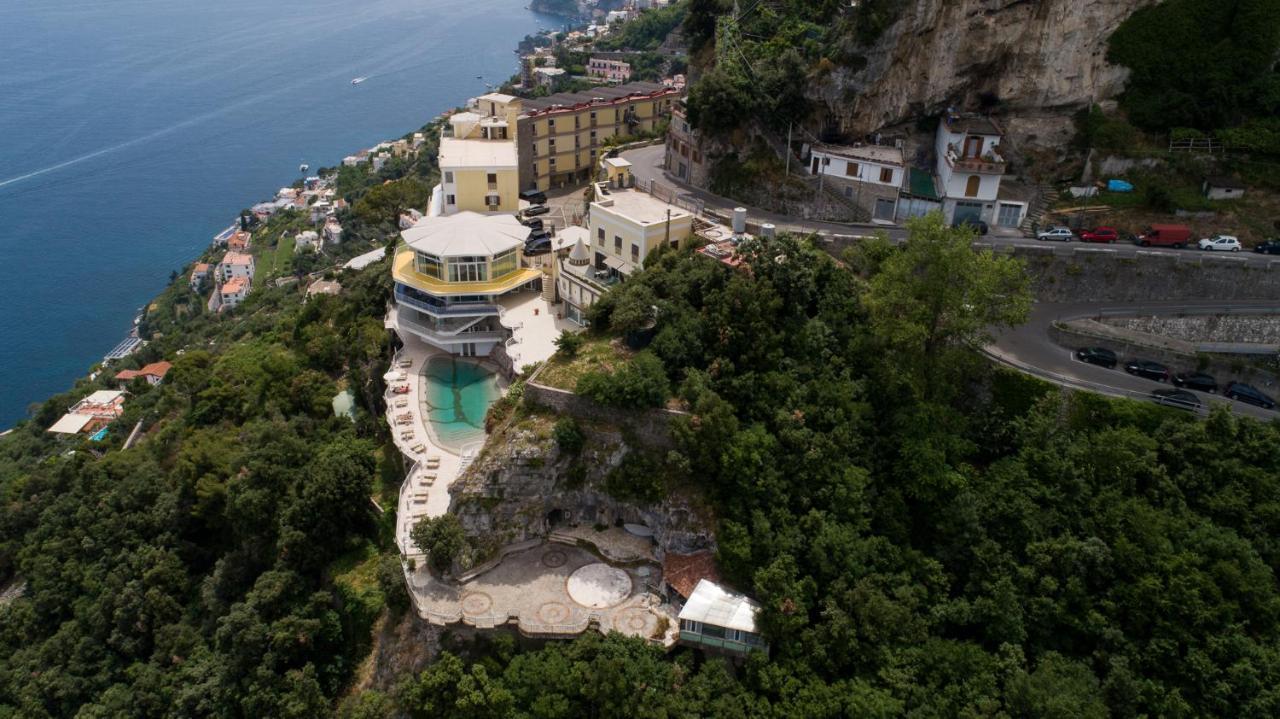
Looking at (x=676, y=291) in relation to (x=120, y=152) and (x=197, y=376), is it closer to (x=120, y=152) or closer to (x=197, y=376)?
(x=197, y=376)

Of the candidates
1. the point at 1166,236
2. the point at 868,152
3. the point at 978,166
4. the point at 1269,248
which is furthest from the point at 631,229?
the point at 1269,248

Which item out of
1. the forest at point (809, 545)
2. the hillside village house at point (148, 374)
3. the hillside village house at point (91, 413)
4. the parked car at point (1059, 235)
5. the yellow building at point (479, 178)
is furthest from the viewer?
the hillside village house at point (148, 374)

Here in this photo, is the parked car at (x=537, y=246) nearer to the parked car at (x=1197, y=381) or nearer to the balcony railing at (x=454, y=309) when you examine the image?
the balcony railing at (x=454, y=309)

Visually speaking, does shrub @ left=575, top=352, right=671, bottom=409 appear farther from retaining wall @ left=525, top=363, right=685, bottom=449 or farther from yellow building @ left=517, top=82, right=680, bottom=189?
yellow building @ left=517, top=82, right=680, bottom=189

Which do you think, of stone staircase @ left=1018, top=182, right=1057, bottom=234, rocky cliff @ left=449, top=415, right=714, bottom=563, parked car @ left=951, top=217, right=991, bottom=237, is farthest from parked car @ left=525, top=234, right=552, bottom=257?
stone staircase @ left=1018, top=182, right=1057, bottom=234

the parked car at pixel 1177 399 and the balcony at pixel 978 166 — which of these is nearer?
the parked car at pixel 1177 399

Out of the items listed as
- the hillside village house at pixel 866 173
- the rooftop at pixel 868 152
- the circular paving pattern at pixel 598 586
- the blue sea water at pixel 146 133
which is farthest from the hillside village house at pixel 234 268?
the circular paving pattern at pixel 598 586

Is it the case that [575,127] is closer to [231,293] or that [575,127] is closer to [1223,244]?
[1223,244]
